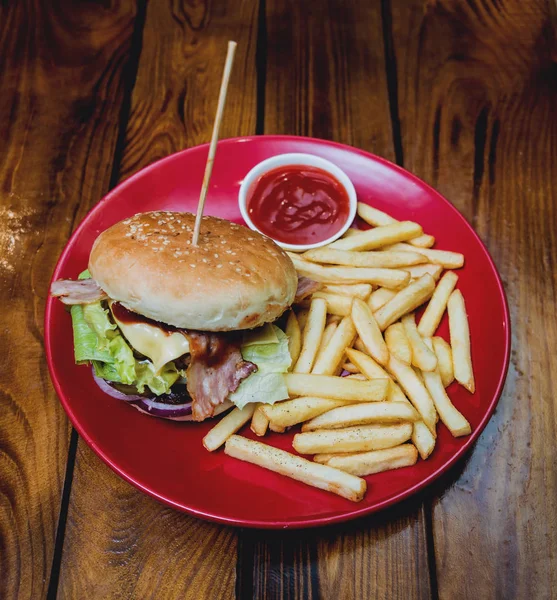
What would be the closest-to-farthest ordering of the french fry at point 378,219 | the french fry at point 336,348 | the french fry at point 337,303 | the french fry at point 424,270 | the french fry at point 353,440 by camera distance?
1. the french fry at point 353,440
2. the french fry at point 336,348
3. the french fry at point 337,303
4. the french fry at point 424,270
5. the french fry at point 378,219

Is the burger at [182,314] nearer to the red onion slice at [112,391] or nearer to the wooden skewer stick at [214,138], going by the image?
the red onion slice at [112,391]

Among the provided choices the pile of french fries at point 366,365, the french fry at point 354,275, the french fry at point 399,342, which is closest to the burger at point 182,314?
the pile of french fries at point 366,365

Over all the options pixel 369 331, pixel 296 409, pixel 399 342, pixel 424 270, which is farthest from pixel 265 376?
pixel 424 270

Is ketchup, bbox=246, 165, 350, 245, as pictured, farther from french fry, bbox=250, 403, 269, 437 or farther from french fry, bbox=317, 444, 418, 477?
french fry, bbox=317, 444, 418, 477

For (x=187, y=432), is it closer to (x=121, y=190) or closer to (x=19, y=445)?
(x=19, y=445)

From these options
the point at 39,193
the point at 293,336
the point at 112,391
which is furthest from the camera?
the point at 39,193

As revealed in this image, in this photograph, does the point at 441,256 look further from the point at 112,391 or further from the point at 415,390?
the point at 112,391

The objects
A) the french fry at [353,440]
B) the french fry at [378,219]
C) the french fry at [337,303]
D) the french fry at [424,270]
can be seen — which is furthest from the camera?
the french fry at [378,219]
